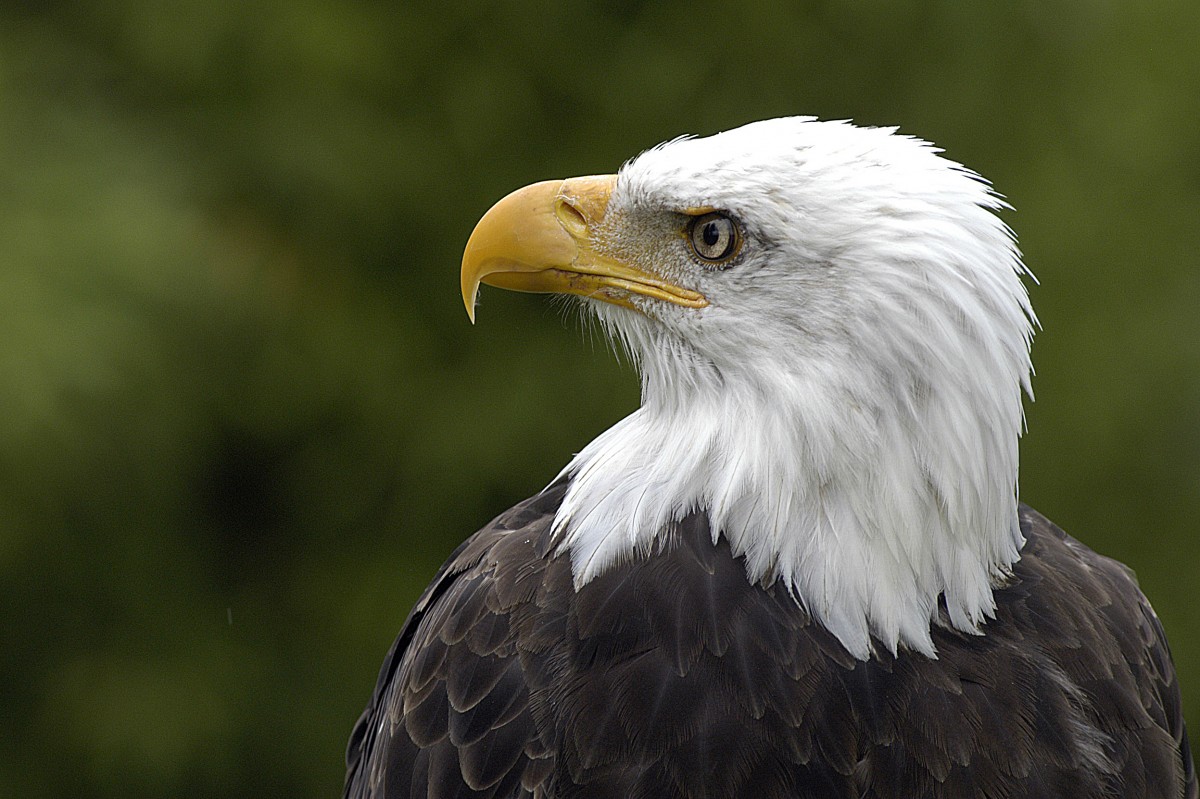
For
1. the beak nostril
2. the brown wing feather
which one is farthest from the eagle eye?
the brown wing feather

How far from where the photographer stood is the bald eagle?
224 cm

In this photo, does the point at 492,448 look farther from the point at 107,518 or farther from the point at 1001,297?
the point at 1001,297

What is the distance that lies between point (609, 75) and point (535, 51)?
1.03ft

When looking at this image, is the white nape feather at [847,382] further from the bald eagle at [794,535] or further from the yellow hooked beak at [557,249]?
the yellow hooked beak at [557,249]

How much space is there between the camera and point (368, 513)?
16.9 feet

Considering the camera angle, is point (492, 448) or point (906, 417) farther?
point (492, 448)

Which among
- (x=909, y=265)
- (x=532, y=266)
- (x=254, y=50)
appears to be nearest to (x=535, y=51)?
(x=254, y=50)

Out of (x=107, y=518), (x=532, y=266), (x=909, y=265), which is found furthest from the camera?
(x=107, y=518)

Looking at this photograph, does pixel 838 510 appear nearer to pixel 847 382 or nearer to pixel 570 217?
pixel 847 382

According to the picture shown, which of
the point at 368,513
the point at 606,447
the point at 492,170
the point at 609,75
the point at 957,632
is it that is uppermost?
the point at 609,75

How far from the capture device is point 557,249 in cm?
248

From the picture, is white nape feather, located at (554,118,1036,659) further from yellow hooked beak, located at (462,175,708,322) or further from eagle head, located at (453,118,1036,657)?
yellow hooked beak, located at (462,175,708,322)

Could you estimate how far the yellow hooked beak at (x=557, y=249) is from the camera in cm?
248

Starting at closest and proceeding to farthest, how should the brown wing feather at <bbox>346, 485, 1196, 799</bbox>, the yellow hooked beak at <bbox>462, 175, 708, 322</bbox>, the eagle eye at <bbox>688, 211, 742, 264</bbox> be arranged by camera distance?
the brown wing feather at <bbox>346, 485, 1196, 799</bbox>
the eagle eye at <bbox>688, 211, 742, 264</bbox>
the yellow hooked beak at <bbox>462, 175, 708, 322</bbox>
